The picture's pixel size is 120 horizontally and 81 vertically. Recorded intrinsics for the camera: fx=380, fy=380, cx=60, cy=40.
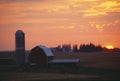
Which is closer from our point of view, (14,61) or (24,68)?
(24,68)

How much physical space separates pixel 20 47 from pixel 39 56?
4250 mm

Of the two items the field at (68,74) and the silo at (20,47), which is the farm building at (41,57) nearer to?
the silo at (20,47)

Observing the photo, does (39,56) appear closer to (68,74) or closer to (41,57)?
(41,57)

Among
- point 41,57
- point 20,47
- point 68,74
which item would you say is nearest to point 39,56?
point 41,57

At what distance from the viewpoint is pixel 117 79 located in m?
46.4

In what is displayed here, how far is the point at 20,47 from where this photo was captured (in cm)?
7619

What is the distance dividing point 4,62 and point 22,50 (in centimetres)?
695

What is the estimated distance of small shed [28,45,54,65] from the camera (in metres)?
75.1

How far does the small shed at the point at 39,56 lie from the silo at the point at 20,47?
173 centimetres

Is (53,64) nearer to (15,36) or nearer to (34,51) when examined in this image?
(34,51)

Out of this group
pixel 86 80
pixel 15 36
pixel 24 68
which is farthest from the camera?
pixel 15 36

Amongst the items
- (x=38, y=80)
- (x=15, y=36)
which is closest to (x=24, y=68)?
(x=15, y=36)

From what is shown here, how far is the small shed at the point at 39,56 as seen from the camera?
7506 centimetres

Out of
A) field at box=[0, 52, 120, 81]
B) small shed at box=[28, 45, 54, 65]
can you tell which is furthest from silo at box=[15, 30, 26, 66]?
field at box=[0, 52, 120, 81]
